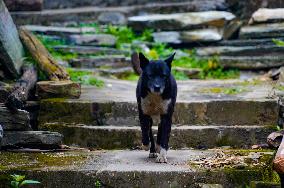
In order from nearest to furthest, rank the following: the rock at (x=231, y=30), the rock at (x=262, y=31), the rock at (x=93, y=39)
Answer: the rock at (x=262, y=31)
the rock at (x=93, y=39)
the rock at (x=231, y=30)

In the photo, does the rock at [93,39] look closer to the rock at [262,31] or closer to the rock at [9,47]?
the rock at [262,31]

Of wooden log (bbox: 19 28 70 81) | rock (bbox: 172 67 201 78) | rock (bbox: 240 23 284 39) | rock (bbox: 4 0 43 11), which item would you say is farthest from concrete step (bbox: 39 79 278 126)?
rock (bbox: 4 0 43 11)

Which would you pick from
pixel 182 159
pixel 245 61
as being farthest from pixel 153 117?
pixel 245 61

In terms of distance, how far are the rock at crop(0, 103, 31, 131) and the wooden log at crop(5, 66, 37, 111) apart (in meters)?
0.07

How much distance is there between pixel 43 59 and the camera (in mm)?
7902

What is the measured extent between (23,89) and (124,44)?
424 cm

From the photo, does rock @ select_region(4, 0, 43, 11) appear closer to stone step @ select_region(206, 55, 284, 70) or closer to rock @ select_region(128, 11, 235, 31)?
rock @ select_region(128, 11, 235, 31)

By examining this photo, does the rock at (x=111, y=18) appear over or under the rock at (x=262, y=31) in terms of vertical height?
under

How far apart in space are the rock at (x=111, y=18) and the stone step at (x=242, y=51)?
6.15 ft

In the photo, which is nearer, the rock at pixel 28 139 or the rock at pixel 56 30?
the rock at pixel 28 139

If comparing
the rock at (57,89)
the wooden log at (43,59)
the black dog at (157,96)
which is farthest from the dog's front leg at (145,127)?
the wooden log at (43,59)

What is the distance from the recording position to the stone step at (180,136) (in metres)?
6.62

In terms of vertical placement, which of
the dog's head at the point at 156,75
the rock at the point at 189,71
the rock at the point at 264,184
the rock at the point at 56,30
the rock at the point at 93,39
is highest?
the dog's head at the point at 156,75

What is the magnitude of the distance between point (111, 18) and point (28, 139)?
6064 mm
